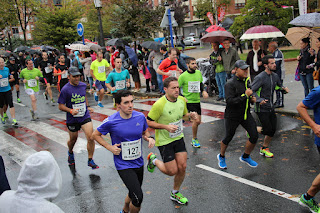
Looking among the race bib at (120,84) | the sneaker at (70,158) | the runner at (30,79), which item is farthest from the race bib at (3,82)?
the sneaker at (70,158)

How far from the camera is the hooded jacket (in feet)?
7.45

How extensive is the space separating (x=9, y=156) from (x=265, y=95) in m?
5.92

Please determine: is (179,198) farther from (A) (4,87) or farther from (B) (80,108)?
(A) (4,87)

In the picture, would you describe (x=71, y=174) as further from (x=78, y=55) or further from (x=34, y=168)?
(x=78, y=55)

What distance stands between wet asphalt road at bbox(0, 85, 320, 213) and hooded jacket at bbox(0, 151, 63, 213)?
2.85 metres

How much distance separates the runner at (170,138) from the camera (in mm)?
4925

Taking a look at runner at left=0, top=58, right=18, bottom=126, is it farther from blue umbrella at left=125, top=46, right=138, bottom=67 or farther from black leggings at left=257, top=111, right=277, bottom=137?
black leggings at left=257, top=111, right=277, bottom=137

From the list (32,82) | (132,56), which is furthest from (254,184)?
(132,56)

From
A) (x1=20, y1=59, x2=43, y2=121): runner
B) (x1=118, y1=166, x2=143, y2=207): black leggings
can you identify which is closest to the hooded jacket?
(x1=118, y1=166, x2=143, y2=207): black leggings

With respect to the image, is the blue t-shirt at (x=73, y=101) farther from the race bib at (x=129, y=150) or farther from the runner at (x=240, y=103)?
the runner at (x=240, y=103)

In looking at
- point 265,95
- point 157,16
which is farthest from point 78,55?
point 265,95

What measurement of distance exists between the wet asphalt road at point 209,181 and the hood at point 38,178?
9.40 feet

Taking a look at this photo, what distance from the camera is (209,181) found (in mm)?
5781

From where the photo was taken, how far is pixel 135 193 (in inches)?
164
